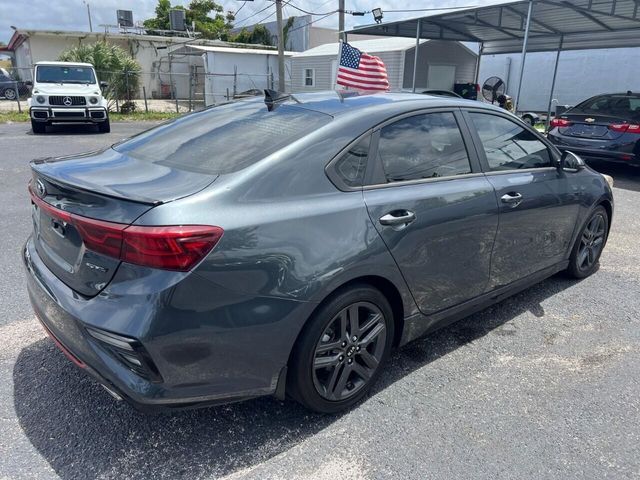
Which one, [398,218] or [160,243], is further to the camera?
[398,218]

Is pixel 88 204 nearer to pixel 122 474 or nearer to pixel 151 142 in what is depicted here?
pixel 151 142

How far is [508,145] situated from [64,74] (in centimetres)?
1475

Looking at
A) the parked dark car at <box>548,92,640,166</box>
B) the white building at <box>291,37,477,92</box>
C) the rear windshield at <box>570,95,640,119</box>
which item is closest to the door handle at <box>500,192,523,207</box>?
the parked dark car at <box>548,92,640,166</box>

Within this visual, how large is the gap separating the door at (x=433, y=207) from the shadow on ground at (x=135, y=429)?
68 centimetres

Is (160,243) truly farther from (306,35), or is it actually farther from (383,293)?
(306,35)

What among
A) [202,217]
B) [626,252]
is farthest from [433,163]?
[626,252]

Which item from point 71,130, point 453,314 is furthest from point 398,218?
point 71,130

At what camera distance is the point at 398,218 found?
8.77ft

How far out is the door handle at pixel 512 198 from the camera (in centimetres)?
335

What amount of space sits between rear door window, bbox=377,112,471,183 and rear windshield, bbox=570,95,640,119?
7709 millimetres

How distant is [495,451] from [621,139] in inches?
331

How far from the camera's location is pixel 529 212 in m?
3.57

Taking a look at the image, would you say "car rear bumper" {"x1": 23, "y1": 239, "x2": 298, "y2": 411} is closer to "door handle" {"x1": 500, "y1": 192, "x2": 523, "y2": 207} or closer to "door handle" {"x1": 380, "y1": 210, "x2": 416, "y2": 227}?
"door handle" {"x1": 380, "y1": 210, "x2": 416, "y2": 227}

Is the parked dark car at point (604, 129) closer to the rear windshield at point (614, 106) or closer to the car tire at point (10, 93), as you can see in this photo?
the rear windshield at point (614, 106)
